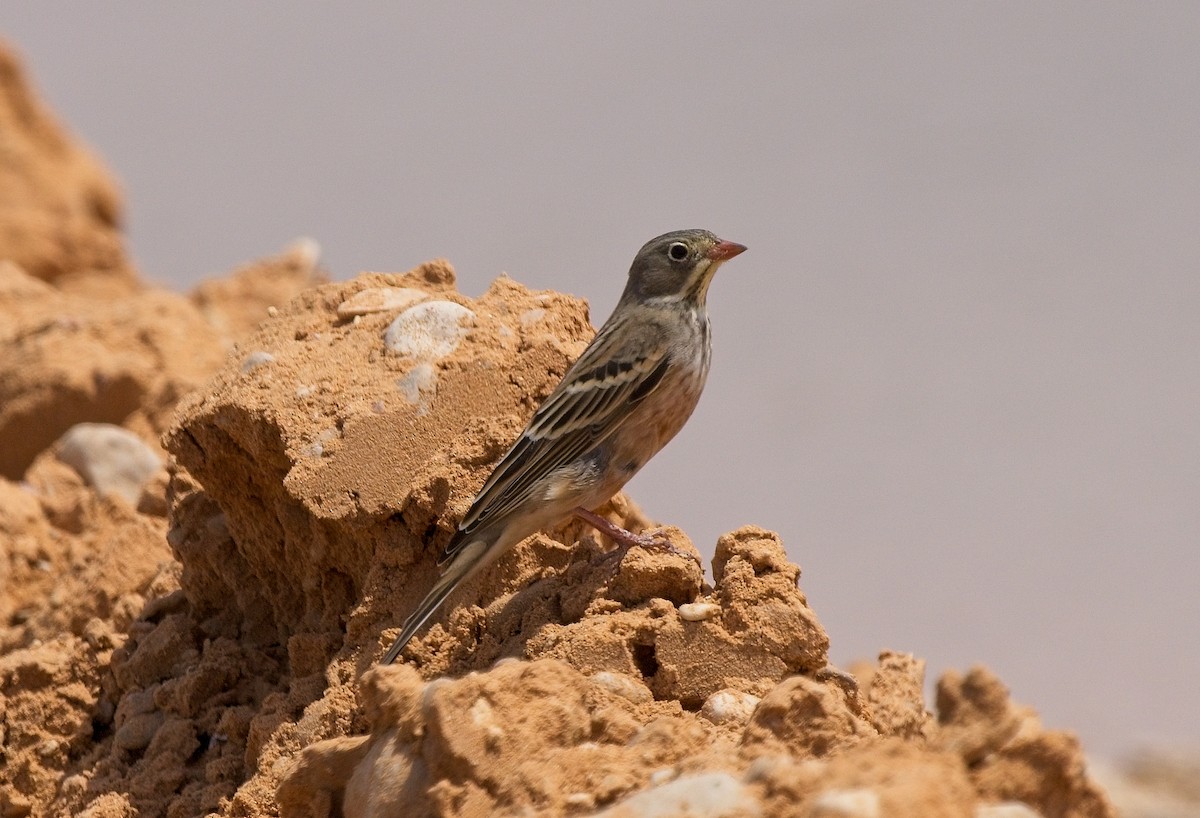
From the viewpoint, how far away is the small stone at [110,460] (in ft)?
30.7

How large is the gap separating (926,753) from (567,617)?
6.89 ft

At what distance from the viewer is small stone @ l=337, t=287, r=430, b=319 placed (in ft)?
22.3

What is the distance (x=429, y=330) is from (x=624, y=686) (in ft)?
6.84

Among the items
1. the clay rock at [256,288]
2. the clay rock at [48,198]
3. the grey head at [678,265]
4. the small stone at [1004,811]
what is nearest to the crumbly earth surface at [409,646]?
the small stone at [1004,811]

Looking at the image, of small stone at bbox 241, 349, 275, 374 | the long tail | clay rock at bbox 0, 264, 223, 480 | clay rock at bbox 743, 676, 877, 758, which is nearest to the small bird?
the long tail

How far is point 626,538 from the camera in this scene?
5918mm

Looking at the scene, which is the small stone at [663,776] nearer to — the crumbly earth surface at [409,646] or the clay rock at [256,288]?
the crumbly earth surface at [409,646]

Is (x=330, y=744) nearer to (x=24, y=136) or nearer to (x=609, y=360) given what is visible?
(x=609, y=360)

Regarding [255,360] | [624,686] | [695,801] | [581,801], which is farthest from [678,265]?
[695,801]

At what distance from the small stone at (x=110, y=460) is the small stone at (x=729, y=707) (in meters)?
5.19

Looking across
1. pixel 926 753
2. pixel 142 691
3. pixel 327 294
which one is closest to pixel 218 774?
pixel 142 691

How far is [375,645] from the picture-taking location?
5.92 metres

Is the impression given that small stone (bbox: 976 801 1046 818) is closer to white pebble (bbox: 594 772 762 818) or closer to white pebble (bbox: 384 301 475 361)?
white pebble (bbox: 594 772 762 818)

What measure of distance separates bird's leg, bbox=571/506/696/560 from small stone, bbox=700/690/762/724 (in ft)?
2.26
